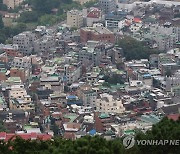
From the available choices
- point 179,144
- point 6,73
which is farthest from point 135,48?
point 179,144

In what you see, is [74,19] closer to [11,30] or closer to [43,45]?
[11,30]

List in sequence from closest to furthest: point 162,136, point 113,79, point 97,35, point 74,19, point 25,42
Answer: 1. point 162,136
2. point 113,79
3. point 25,42
4. point 97,35
5. point 74,19

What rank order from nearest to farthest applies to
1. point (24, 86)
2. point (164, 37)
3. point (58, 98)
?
point (58, 98) < point (24, 86) < point (164, 37)

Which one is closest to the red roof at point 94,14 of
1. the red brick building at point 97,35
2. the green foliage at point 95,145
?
the red brick building at point 97,35

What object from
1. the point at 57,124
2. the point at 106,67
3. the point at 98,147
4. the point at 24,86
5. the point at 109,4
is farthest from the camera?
the point at 109,4

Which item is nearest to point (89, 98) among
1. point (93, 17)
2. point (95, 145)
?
point (93, 17)

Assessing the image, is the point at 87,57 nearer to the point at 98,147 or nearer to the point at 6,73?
the point at 6,73

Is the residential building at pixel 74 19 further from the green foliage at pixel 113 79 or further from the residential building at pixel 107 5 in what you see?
the green foliage at pixel 113 79

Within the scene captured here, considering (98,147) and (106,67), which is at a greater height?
(98,147)
